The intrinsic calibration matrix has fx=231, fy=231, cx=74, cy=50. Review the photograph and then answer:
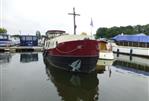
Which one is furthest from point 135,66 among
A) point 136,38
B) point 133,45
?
point 133,45

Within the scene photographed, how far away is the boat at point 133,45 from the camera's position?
3114 cm

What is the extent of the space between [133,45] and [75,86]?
946 inches

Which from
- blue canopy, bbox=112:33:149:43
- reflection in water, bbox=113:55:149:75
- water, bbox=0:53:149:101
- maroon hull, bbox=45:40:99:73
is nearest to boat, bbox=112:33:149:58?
blue canopy, bbox=112:33:149:43

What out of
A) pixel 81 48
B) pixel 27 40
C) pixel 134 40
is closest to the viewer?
pixel 81 48

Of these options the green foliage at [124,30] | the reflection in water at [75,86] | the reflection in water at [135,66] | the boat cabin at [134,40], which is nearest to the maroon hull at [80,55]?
the reflection in water at [75,86]

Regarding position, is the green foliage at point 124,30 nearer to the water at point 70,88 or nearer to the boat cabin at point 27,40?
the boat cabin at point 27,40

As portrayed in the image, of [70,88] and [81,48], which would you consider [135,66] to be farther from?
[70,88]

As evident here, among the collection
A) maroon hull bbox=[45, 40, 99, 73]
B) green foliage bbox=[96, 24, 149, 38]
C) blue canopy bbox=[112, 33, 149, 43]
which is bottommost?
maroon hull bbox=[45, 40, 99, 73]

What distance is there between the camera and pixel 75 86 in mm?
11953

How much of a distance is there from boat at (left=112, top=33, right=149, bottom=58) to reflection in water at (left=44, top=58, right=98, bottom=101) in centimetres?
1848

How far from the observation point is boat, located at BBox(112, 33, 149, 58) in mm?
31141

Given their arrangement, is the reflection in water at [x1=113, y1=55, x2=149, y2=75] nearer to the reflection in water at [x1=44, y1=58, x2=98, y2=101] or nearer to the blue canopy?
the reflection in water at [x1=44, y1=58, x2=98, y2=101]

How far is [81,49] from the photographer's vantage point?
14.3 metres

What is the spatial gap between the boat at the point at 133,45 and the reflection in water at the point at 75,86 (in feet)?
60.6
